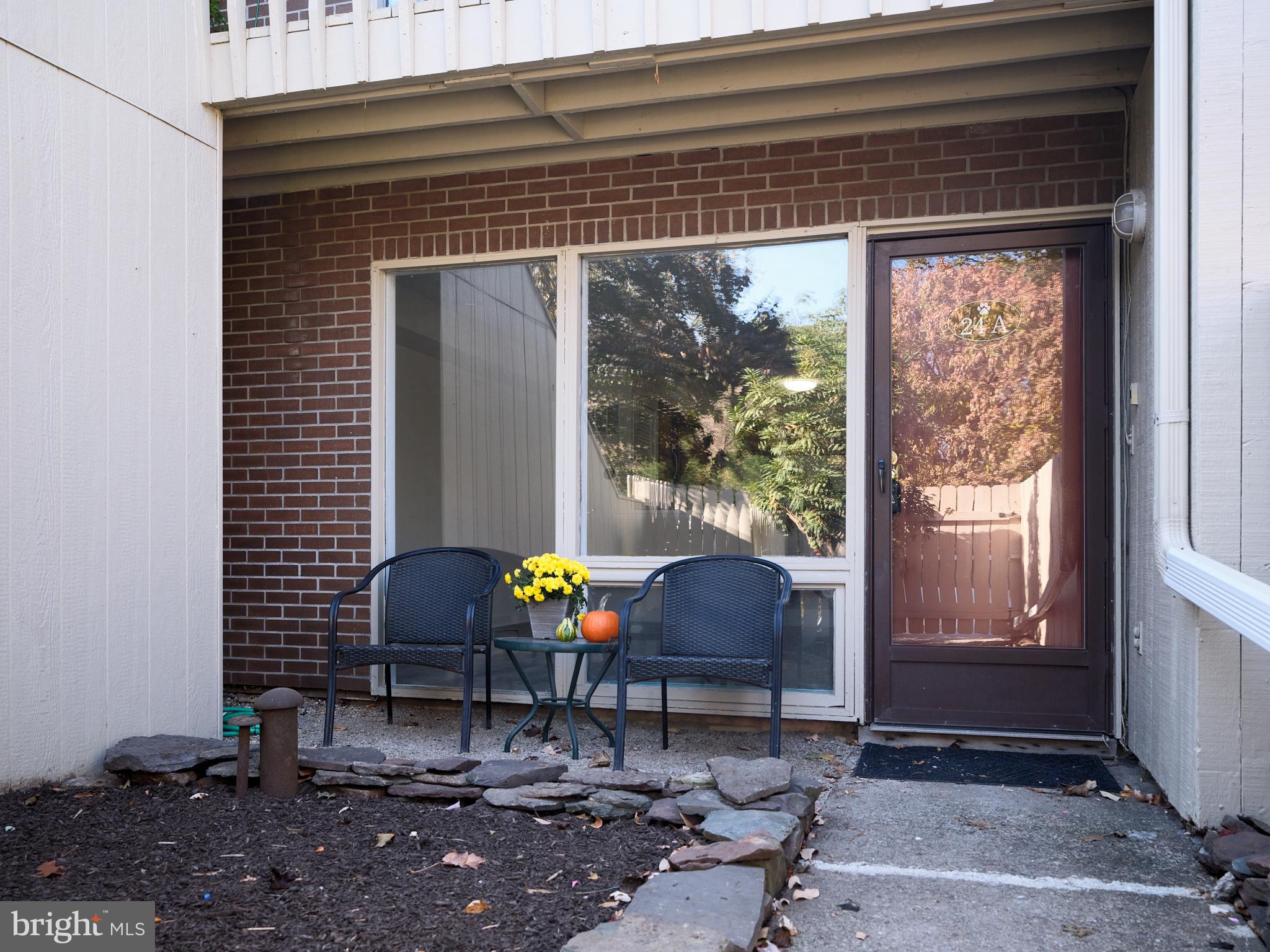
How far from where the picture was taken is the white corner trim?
2354mm

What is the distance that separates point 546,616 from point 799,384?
1.52m

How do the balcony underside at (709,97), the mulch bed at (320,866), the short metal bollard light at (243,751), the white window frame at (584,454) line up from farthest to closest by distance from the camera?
the white window frame at (584,454) < the balcony underside at (709,97) < the short metal bollard light at (243,751) < the mulch bed at (320,866)

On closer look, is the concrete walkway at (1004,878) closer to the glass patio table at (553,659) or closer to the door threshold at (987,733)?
the door threshold at (987,733)

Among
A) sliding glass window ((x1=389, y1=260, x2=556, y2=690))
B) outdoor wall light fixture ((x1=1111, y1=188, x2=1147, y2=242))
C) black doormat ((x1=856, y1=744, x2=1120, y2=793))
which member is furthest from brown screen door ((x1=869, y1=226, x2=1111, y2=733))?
sliding glass window ((x1=389, y1=260, x2=556, y2=690))

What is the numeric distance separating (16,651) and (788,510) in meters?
2.98

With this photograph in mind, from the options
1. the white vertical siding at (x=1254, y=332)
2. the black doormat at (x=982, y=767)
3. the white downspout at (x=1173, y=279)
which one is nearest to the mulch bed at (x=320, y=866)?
the black doormat at (x=982, y=767)

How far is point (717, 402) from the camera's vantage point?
187 inches

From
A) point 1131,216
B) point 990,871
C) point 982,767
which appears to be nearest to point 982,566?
point 982,767

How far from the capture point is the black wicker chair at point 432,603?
14.7 ft

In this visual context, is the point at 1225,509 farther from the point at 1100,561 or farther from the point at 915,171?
the point at 915,171

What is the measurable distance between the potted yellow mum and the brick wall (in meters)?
1.13

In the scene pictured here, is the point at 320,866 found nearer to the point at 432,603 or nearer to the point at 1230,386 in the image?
the point at 432,603

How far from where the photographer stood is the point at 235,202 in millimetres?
5480

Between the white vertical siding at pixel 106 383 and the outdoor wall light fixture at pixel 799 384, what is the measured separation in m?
2.41
